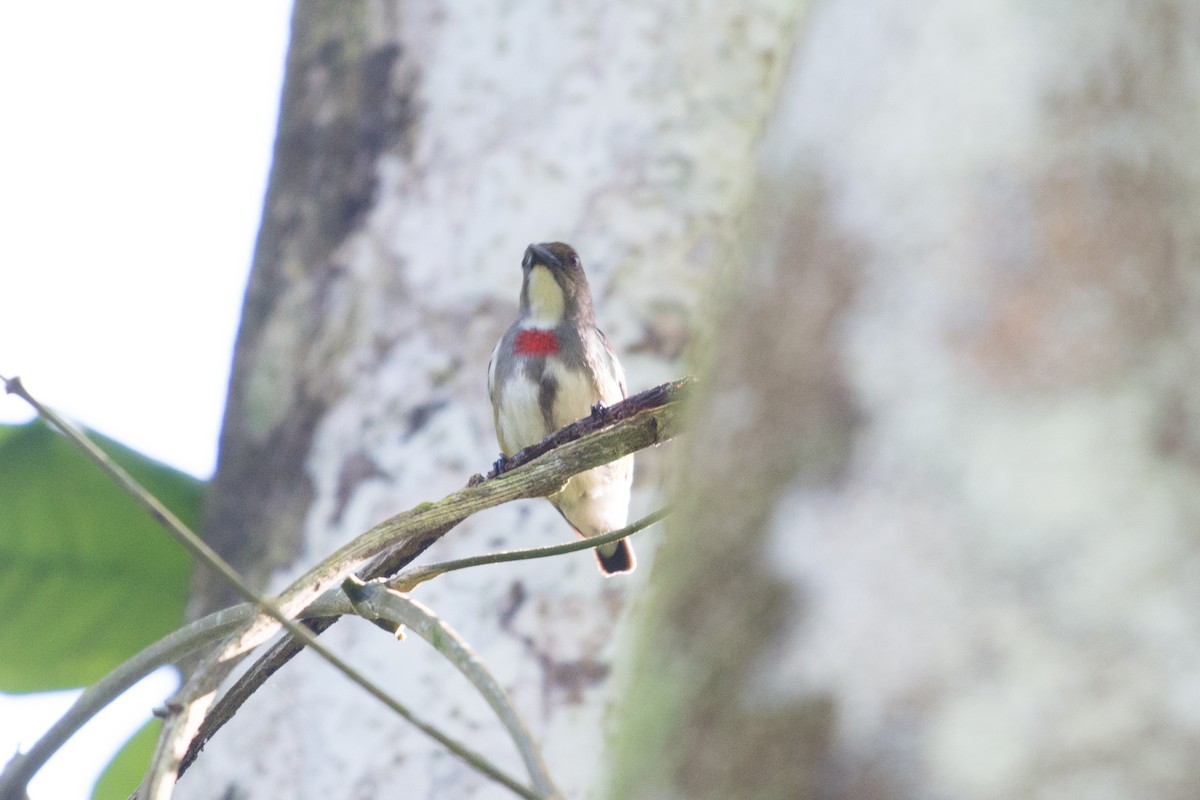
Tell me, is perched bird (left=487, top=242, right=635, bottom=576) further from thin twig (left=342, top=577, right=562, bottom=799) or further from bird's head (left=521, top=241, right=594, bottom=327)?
thin twig (left=342, top=577, right=562, bottom=799)

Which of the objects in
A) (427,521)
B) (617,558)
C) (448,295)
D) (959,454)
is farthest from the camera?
(617,558)

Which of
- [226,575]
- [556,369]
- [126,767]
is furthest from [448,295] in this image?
[226,575]

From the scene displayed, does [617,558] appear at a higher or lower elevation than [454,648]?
higher

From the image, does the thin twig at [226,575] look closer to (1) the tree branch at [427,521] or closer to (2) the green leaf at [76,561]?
(1) the tree branch at [427,521]

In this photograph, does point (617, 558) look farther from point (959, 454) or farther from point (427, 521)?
point (959, 454)

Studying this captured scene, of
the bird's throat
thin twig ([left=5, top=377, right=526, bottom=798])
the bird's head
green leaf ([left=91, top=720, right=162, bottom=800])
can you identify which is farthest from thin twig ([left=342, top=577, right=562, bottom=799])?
green leaf ([left=91, top=720, right=162, bottom=800])

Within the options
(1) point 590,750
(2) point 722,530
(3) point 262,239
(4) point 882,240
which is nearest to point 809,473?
(2) point 722,530
